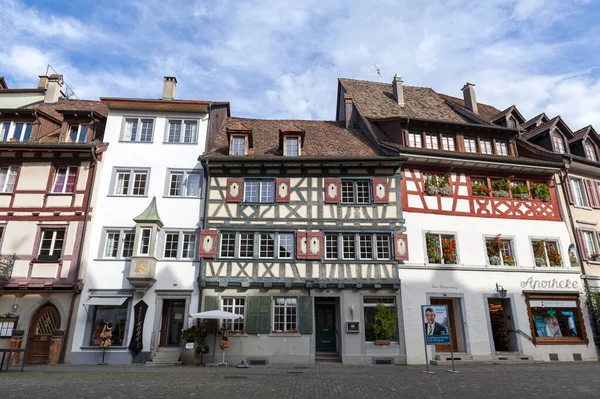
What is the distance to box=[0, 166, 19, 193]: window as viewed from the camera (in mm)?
17922

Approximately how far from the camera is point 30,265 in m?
16.6

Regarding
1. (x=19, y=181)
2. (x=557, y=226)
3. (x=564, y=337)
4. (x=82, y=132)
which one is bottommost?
(x=564, y=337)

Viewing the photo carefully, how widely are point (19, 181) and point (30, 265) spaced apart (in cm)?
402

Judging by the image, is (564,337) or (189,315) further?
(564,337)

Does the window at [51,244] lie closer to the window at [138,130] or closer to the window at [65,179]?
the window at [65,179]

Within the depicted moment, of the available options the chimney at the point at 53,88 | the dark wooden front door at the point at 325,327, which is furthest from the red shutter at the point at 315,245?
the chimney at the point at 53,88

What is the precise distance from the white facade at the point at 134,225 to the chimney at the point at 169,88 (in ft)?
8.23

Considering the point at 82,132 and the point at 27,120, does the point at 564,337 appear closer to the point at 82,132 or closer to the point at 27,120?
the point at 82,132

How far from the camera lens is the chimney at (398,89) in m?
23.8

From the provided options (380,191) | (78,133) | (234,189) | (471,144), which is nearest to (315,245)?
(380,191)

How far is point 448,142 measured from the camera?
794 inches

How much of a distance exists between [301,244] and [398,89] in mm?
12422

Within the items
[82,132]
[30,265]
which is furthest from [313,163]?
[30,265]

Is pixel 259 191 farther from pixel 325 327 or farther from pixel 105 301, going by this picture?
pixel 105 301
